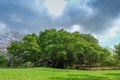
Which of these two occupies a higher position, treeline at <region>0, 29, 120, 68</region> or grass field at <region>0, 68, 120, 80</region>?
treeline at <region>0, 29, 120, 68</region>

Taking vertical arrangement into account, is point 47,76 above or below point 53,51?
Result: below

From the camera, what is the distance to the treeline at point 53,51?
40.0 m

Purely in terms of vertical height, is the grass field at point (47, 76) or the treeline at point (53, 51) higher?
the treeline at point (53, 51)

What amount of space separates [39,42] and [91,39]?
36.0ft

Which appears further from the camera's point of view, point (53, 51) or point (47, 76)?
point (53, 51)

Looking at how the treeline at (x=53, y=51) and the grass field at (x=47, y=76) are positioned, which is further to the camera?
the treeline at (x=53, y=51)

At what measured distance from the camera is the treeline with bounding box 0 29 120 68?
39969 millimetres

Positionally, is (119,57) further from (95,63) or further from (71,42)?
(71,42)

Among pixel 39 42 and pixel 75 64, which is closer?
pixel 39 42

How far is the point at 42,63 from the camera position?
43.7 m

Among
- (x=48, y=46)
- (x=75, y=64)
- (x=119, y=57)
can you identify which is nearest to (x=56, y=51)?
(x=48, y=46)

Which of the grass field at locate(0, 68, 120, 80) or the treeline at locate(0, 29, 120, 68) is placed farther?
the treeline at locate(0, 29, 120, 68)

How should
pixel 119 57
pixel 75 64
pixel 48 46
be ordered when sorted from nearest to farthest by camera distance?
pixel 48 46, pixel 75 64, pixel 119 57

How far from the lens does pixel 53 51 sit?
40.2m
